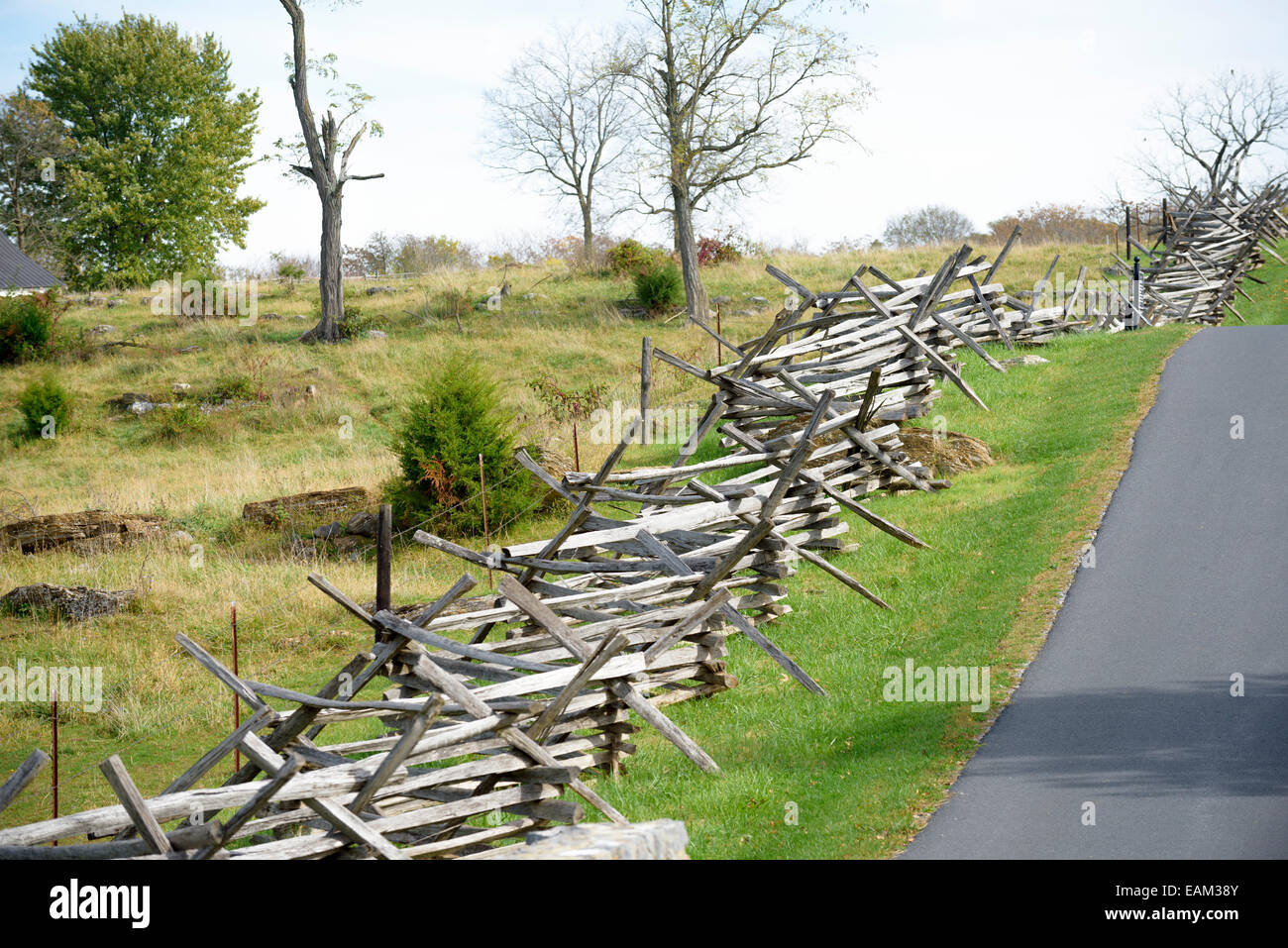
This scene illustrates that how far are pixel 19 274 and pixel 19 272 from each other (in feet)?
0.34

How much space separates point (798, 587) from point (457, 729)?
646cm

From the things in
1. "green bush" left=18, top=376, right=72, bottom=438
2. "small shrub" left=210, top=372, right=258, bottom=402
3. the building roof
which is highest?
the building roof

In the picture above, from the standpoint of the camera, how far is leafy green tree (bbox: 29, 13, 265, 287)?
136ft

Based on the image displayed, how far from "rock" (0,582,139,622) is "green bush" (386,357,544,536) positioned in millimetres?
4218

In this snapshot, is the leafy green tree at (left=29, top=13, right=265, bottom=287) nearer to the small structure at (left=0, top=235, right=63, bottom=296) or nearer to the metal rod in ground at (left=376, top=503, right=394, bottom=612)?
the small structure at (left=0, top=235, right=63, bottom=296)

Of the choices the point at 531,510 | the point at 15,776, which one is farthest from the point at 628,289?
the point at 15,776

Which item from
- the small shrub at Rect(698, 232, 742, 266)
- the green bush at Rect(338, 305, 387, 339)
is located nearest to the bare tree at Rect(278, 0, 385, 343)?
the green bush at Rect(338, 305, 387, 339)

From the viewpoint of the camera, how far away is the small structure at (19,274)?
32781 mm

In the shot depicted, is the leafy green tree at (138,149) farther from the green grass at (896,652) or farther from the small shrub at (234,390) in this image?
the green grass at (896,652)

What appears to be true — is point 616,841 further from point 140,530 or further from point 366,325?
point 366,325

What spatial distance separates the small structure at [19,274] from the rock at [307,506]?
1937cm

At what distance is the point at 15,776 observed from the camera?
514cm

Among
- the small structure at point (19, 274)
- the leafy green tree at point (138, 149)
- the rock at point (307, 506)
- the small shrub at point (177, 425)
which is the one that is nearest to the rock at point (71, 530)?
the rock at point (307, 506)

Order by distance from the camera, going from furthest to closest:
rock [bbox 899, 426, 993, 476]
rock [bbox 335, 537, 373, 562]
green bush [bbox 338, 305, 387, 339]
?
green bush [bbox 338, 305, 387, 339], rock [bbox 335, 537, 373, 562], rock [bbox 899, 426, 993, 476]
